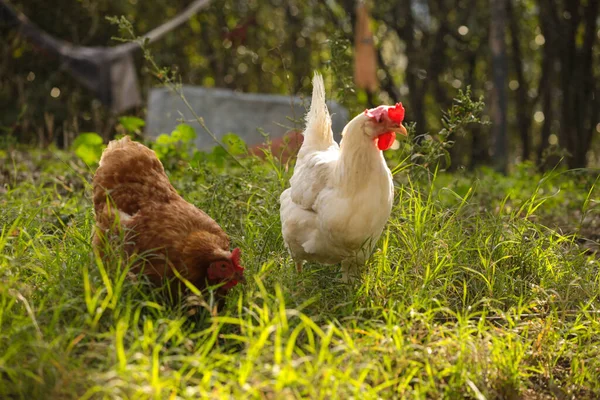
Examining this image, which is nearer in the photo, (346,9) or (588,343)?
(588,343)

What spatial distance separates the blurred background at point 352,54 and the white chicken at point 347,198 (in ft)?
13.9

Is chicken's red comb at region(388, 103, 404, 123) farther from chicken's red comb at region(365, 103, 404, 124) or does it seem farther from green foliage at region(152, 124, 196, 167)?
green foliage at region(152, 124, 196, 167)

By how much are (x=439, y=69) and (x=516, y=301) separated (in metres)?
6.90

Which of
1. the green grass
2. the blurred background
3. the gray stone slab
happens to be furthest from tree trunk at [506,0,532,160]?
the green grass

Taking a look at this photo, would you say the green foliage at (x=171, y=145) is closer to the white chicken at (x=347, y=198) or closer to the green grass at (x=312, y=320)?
the green grass at (x=312, y=320)

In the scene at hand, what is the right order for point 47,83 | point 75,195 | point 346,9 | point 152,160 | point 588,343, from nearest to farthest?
point 588,343
point 152,160
point 75,195
point 346,9
point 47,83

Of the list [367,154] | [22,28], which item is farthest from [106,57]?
[367,154]

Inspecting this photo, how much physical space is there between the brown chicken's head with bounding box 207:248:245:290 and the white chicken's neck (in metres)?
0.56

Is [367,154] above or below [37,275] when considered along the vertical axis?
above

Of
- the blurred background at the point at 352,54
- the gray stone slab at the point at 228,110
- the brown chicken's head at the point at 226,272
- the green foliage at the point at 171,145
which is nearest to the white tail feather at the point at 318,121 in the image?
the brown chicken's head at the point at 226,272

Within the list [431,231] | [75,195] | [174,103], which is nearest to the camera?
[431,231]

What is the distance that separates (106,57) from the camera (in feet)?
22.6

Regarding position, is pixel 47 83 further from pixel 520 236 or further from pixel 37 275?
pixel 520 236

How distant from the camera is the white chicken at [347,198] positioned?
9.43 feet
